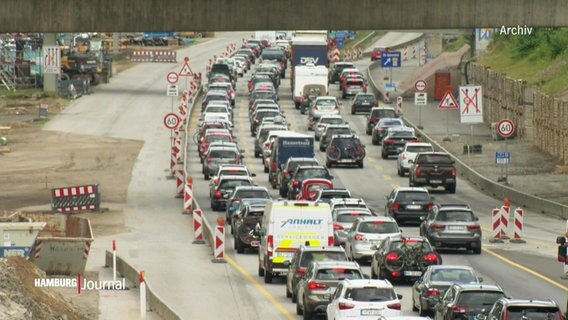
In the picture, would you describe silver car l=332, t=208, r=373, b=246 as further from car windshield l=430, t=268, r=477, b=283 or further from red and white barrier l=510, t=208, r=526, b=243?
car windshield l=430, t=268, r=477, b=283

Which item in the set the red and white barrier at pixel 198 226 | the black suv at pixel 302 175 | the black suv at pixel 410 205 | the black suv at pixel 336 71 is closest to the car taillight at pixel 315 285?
the red and white barrier at pixel 198 226

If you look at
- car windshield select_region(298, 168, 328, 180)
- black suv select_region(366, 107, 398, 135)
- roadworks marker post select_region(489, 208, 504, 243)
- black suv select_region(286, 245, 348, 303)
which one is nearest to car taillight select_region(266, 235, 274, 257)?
black suv select_region(286, 245, 348, 303)

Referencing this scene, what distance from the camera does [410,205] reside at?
54125 mm

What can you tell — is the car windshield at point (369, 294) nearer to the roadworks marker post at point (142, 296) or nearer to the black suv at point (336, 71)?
the roadworks marker post at point (142, 296)

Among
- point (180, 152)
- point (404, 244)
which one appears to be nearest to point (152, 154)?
point (180, 152)

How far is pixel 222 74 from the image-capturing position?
375ft

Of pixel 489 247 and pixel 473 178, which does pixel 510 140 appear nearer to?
pixel 473 178

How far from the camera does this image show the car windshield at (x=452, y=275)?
35.6 m

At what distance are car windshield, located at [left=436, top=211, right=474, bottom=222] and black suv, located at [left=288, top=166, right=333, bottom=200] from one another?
41.1 feet

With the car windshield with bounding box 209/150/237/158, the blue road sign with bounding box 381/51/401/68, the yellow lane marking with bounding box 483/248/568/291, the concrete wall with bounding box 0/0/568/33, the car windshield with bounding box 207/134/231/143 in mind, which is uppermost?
the concrete wall with bounding box 0/0/568/33

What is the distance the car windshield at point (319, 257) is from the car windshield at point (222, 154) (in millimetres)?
31737

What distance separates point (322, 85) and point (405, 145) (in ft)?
97.4

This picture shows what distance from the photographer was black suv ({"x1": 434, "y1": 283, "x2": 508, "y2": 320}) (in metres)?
31.8

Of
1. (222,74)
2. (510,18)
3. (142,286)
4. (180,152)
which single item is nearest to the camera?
(142,286)
